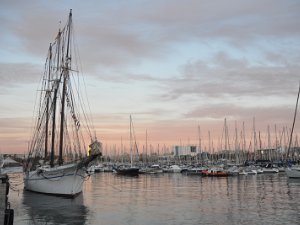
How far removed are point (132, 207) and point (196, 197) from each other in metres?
12.4

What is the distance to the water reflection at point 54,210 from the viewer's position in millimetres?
33594

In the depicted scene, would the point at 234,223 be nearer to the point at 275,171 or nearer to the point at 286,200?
the point at 286,200

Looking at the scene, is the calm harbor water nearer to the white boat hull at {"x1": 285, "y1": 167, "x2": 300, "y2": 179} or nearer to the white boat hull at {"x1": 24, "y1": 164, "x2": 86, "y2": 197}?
the white boat hull at {"x1": 24, "y1": 164, "x2": 86, "y2": 197}

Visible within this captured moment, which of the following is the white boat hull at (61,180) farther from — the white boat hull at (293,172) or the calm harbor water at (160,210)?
the white boat hull at (293,172)

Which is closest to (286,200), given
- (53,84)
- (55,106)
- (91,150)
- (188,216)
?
(188,216)

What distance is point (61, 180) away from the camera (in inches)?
1965

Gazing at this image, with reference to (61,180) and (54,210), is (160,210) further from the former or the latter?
(61,180)

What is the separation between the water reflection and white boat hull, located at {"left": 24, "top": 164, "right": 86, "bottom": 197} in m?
1.00

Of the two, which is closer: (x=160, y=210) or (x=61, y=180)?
(x=160, y=210)

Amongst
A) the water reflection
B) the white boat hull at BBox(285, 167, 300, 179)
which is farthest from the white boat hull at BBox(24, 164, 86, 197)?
the white boat hull at BBox(285, 167, 300, 179)

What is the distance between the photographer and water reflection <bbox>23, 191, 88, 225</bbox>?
33.6m

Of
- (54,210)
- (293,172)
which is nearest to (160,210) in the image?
(54,210)

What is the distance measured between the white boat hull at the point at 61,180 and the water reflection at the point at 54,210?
1.00m

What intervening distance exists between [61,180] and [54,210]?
1082cm
